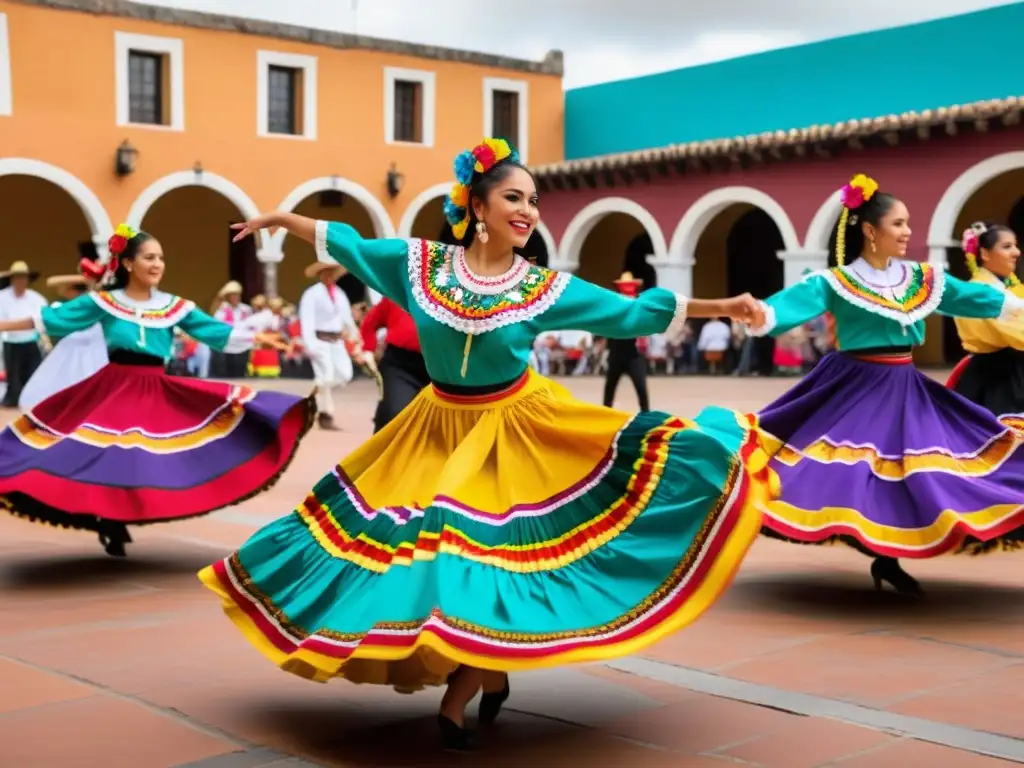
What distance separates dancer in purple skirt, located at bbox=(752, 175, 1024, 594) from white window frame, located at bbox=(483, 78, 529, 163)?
69.0ft

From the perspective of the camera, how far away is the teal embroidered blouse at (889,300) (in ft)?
18.5

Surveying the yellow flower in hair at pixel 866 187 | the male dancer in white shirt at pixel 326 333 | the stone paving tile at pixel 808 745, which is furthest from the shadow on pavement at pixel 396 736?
the male dancer in white shirt at pixel 326 333

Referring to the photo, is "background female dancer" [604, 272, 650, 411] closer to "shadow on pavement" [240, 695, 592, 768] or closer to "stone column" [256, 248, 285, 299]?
"shadow on pavement" [240, 695, 592, 768]

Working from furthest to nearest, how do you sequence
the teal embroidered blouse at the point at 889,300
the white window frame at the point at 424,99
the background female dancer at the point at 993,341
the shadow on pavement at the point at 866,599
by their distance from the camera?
the white window frame at the point at 424,99 < the background female dancer at the point at 993,341 < the teal embroidered blouse at the point at 889,300 < the shadow on pavement at the point at 866,599

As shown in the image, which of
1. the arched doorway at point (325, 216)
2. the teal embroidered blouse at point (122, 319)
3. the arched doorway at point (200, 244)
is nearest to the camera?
the teal embroidered blouse at point (122, 319)

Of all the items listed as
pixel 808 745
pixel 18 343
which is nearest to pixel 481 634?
pixel 808 745

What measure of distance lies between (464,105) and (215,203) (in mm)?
4853

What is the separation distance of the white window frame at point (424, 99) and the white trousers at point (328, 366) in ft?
40.7

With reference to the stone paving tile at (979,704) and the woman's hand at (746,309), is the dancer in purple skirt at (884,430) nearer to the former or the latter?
the woman's hand at (746,309)

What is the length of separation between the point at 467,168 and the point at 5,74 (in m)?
19.7

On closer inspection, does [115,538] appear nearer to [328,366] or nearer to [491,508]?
[491,508]

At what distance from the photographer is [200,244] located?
26.6 metres

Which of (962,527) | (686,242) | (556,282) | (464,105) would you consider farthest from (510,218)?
(464,105)

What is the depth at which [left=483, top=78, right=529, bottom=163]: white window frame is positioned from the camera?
26781mm
